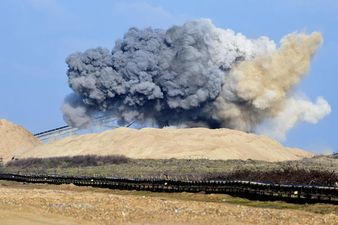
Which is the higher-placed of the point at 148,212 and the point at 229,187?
the point at 229,187

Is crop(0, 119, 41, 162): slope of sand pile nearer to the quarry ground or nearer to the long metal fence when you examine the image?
the long metal fence

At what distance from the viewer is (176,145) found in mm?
103000

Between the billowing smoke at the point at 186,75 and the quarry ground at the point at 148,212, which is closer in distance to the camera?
the quarry ground at the point at 148,212

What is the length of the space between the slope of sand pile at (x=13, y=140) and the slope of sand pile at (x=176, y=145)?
32.1ft

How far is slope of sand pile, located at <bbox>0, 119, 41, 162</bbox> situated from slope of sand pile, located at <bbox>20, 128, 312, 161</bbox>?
9.79 m

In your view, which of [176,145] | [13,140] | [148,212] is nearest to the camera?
[148,212]

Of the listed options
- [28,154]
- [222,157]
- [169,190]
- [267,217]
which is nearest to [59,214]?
[267,217]

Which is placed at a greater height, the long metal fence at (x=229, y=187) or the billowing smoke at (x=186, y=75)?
the billowing smoke at (x=186, y=75)

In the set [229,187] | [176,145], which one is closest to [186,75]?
[176,145]

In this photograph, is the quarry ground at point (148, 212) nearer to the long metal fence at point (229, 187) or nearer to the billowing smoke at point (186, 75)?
the long metal fence at point (229, 187)

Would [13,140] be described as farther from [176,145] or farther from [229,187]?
[229,187]

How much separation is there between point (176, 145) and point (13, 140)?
36220 mm

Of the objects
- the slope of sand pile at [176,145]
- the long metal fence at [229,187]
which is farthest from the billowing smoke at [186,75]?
the long metal fence at [229,187]

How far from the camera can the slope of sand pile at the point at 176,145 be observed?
101688mm
